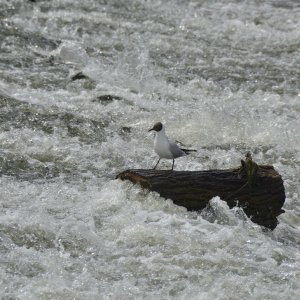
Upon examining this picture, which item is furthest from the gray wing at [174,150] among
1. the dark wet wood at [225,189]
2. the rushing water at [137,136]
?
the rushing water at [137,136]

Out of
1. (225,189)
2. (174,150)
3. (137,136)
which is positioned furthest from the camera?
(137,136)

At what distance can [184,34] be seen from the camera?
39.8 ft

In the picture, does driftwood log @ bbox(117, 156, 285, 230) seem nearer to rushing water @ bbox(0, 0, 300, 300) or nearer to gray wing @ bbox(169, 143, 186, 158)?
rushing water @ bbox(0, 0, 300, 300)

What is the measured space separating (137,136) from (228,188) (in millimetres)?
2200

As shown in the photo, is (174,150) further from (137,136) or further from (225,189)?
(137,136)

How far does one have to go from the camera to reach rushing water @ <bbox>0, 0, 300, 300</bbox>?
5.43 metres

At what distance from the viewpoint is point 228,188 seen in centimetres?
617

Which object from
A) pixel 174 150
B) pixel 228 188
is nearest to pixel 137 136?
pixel 174 150

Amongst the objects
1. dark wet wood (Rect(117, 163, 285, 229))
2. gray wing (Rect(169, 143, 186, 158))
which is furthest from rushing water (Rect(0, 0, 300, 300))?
gray wing (Rect(169, 143, 186, 158))

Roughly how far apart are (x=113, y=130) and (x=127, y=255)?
9.25ft

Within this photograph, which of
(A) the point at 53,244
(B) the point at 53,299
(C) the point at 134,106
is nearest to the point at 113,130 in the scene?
(C) the point at 134,106

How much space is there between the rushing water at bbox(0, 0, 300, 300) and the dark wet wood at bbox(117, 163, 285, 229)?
9 centimetres

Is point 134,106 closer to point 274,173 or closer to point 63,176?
point 63,176

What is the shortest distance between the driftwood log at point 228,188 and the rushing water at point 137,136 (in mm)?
88
